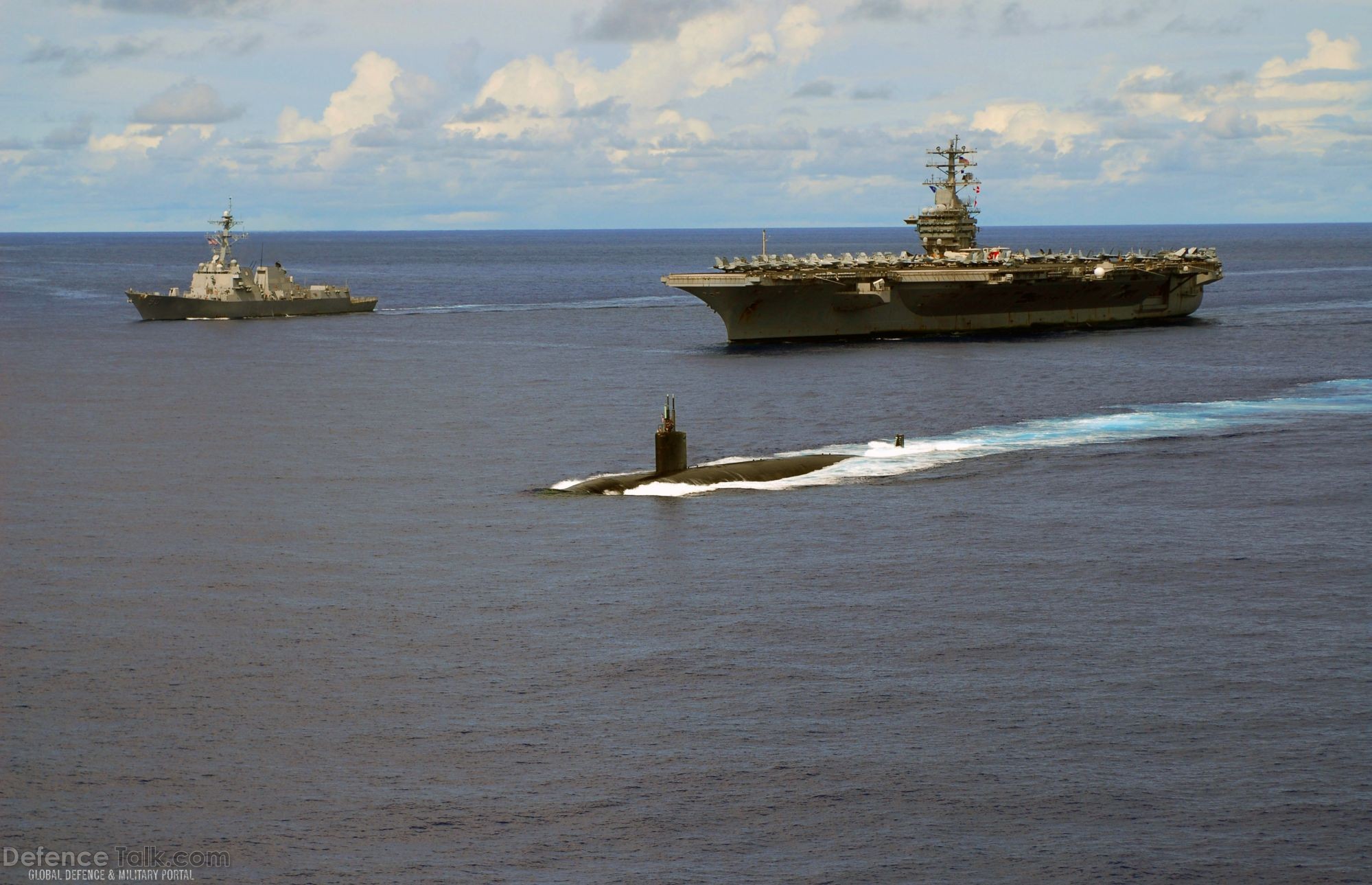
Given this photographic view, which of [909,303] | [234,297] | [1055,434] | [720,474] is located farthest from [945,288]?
[234,297]

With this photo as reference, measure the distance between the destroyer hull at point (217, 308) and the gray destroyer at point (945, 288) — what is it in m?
40.4

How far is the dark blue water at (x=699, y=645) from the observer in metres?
21.5

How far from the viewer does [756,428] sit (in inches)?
2232

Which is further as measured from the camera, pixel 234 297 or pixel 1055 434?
pixel 234 297

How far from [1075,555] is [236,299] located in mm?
92936

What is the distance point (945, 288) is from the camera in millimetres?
91938

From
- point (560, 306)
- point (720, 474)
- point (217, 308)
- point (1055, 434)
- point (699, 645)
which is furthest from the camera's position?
point (560, 306)

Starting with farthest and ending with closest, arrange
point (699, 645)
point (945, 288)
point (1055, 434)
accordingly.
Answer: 1. point (945, 288)
2. point (1055, 434)
3. point (699, 645)

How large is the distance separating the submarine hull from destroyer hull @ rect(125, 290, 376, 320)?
7715 centimetres

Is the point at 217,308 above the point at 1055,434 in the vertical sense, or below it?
above

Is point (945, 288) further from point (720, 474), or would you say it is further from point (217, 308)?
point (217, 308)

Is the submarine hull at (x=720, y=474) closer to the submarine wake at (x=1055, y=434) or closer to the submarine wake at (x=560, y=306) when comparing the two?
the submarine wake at (x=1055, y=434)

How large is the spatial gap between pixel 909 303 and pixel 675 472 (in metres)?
50.1

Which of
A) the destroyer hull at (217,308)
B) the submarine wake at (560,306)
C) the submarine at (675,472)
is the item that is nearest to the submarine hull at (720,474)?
the submarine at (675,472)
